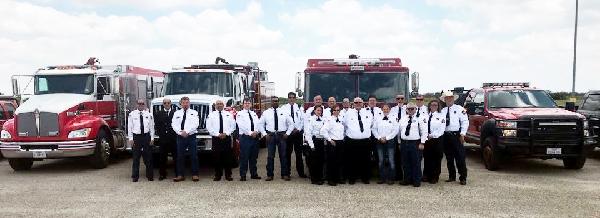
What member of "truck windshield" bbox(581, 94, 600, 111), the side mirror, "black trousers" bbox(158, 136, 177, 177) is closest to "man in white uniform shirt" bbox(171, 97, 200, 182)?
"black trousers" bbox(158, 136, 177, 177)

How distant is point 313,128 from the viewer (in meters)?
10.5

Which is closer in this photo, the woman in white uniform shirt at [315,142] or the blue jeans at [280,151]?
the woman in white uniform shirt at [315,142]

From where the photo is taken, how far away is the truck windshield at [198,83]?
13.4 metres

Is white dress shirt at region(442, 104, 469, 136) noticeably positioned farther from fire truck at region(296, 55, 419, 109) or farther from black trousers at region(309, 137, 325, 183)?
black trousers at region(309, 137, 325, 183)

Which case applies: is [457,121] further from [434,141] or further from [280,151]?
[280,151]

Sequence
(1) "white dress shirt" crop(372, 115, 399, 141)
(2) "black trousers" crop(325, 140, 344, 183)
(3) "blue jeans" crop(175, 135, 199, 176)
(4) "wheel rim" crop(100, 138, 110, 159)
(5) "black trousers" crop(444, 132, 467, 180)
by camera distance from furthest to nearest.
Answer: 1. (4) "wheel rim" crop(100, 138, 110, 159)
2. (3) "blue jeans" crop(175, 135, 199, 176)
3. (5) "black trousers" crop(444, 132, 467, 180)
4. (2) "black trousers" crop(325, 140, 344, 183)
5. (1) "white dress shirt" crop(372, 115, 399, 141)

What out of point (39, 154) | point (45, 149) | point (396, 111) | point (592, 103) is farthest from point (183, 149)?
point (592, 103)

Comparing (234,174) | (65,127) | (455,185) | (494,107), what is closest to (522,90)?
(494,107)

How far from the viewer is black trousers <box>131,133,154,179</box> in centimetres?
1128

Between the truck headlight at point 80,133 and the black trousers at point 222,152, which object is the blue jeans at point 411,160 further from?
the truck headlight at point 80,133

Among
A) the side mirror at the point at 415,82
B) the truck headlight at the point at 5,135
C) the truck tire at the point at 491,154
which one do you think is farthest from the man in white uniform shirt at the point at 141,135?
the truck tire at the point at 491,154

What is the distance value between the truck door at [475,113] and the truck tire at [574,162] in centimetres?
199

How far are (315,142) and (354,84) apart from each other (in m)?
2.22

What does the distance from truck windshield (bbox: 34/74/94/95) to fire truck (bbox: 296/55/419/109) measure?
5601mm
